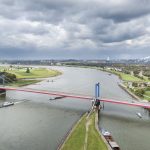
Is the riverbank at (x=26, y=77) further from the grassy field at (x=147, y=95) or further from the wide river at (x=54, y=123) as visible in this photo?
the grassy field at (x=147, y=95)

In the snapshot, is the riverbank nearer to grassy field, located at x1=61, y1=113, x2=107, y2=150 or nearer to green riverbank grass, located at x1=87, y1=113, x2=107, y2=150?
grassy field, located at x1=61, y1=113, x2=107, y2=150

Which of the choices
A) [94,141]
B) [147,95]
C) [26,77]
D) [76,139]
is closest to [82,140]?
[76,139]

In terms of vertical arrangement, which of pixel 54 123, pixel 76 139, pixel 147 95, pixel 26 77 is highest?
pixel 26 77

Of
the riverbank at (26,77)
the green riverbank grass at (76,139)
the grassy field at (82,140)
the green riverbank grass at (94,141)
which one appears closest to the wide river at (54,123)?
the green riverbank grass at (76,139)

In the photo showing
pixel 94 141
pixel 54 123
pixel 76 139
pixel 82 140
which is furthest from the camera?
pixel 54 123

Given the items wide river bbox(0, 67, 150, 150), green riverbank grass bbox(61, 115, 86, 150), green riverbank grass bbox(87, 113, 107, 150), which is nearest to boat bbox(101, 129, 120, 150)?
wide river bbox(0, 67, 150, 150)

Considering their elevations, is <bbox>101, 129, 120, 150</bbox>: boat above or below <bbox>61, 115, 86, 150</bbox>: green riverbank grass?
below

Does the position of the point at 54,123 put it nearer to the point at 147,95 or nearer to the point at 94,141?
the point at 94,141

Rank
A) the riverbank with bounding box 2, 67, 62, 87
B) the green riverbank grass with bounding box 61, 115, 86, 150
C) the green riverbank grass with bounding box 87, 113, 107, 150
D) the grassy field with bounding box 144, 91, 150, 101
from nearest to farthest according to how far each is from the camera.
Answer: the green riverbank grass with bounding box 87, 113, 107, 150 → the green riverbank grass with bounding box 61, 115, 86, 150 → the grassy field with bounding box 144, 91, 150, 101 → the riverbank with bounding box 2, 67, 62, 87
